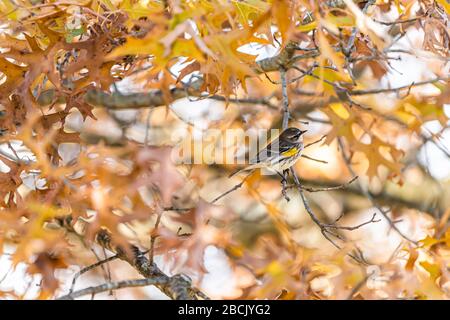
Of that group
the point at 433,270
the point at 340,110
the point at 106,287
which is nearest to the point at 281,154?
the point at 340,110

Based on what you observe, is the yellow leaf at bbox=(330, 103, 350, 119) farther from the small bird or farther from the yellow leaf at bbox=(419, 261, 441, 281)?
the yellow leaf at bbox=(419, 261, 441, 281)

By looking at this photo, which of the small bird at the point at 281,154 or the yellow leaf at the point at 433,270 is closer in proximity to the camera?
the yellow leaf at the point at 433,270

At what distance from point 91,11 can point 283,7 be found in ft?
2.67

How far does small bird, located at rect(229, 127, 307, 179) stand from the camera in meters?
3.93

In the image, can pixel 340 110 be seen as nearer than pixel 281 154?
No

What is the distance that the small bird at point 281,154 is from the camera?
12.9ft

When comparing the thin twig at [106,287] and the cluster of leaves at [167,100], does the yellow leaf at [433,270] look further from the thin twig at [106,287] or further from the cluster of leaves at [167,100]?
the thin twig at [106,287]

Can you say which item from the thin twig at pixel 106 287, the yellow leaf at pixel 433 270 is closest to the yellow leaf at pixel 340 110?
the yellow leaf at pixel 433 270

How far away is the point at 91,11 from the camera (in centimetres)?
246

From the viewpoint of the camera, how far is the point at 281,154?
4.05m

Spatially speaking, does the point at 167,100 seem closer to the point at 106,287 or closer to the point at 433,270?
the point at 106,287
